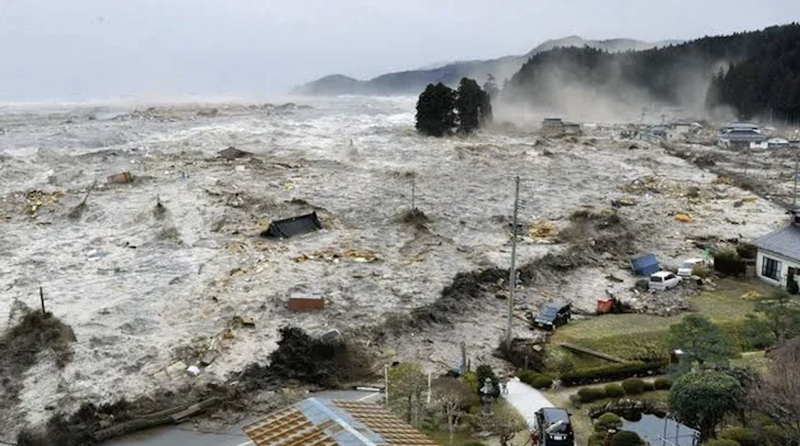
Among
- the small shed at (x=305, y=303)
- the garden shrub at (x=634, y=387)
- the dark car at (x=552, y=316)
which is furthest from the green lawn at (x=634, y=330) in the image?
the small shed at (x=305, y=303)

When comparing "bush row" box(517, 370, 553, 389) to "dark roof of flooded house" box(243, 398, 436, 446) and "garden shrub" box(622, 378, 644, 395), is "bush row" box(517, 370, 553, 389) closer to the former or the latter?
"garden shrub" box(622, 378, 644, 395)

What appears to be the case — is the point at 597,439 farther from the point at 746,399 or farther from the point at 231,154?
the point at 231,154

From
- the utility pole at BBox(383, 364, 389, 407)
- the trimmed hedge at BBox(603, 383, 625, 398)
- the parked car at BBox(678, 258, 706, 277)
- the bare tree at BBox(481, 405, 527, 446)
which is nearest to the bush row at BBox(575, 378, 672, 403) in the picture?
the trimmed hedge at BBox(603, 383, 625, 398)

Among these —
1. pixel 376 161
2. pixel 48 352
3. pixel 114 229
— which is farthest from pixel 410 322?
pixel 376 161

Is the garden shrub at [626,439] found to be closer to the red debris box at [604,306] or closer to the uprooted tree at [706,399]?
the uprooted tree at [706,399]

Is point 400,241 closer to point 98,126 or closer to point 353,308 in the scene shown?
point 353,308
